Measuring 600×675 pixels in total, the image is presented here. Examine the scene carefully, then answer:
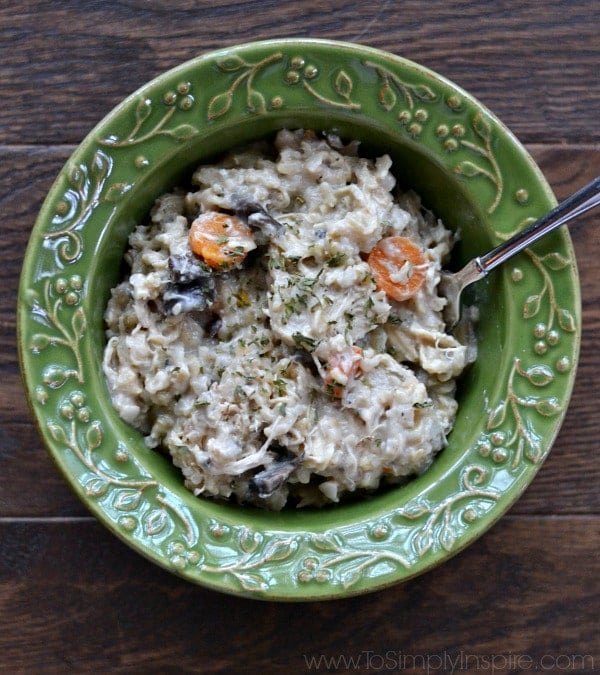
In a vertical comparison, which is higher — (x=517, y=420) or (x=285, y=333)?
(x=285, y=333)

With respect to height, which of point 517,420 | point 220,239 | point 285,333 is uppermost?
point 220,239

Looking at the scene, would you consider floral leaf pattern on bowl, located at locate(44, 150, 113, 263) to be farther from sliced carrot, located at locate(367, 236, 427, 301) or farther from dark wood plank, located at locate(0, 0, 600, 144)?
sliced carrot, located at locate(367, 236, 427, 301)

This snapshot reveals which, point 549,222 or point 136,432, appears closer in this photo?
point 549,222

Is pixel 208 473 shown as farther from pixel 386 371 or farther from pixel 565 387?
pixel 565 387

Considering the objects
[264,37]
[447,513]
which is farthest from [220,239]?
[447,513]

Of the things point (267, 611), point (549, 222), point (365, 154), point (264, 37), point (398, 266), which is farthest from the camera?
point (267, 611)

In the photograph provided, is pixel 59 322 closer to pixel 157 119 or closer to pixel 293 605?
pixel 157 119
